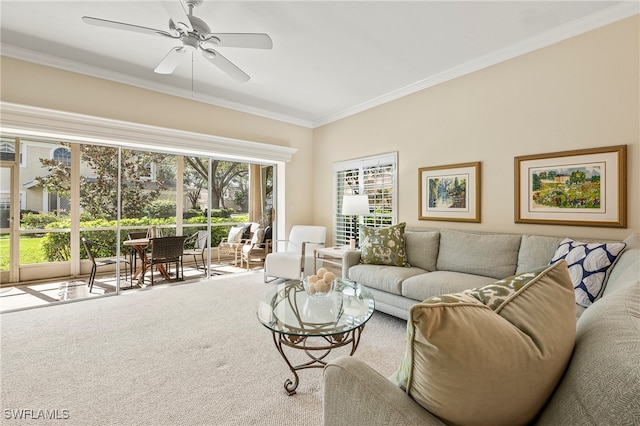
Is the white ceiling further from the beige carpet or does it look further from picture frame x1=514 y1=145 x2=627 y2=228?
the beige carpet

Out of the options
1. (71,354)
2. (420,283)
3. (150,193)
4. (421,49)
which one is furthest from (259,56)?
(71,354)

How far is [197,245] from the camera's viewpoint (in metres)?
4.65

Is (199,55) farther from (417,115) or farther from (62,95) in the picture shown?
(417,115)

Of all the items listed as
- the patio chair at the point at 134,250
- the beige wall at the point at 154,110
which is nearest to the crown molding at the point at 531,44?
the beige wall at the point at 154,110

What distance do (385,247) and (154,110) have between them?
3.56 m

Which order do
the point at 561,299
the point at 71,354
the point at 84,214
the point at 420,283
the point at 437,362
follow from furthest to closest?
1. the point at 84,214
2. the point at 420,283
3. the point at 71,354
4. the point at 561,299
5. the point at 437,362

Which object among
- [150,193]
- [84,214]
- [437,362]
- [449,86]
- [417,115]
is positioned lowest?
[437,362]

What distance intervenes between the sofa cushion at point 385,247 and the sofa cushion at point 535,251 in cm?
112

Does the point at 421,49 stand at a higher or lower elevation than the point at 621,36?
higher

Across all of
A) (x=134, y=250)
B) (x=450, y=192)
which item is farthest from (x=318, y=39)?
(x=134, y=250)

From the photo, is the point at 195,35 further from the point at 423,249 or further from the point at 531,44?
the point at 531,44

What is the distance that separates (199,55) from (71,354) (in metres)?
3.04

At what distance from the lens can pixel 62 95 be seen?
131 inches

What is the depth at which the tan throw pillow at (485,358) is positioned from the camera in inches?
24.5
